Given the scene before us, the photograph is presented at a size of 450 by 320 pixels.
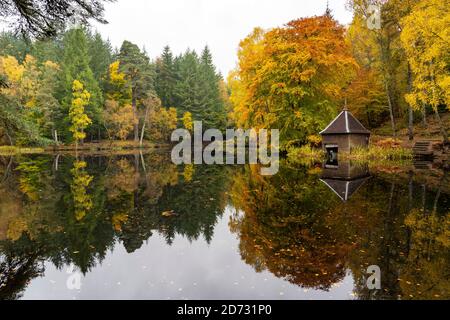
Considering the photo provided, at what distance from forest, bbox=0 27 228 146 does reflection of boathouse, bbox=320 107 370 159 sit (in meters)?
27.0

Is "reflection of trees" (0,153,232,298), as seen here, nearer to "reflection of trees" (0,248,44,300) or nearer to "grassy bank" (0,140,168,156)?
"reflection of trees" (0,248,44,300)

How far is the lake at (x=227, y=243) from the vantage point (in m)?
4.76

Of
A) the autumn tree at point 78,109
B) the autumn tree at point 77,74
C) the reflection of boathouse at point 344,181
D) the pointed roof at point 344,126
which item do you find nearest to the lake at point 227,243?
the reflection of boathouse at point 344,181

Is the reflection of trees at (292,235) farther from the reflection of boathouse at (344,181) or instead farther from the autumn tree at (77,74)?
the autumn tree at (77,74)

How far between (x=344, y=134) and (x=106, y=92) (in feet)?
122

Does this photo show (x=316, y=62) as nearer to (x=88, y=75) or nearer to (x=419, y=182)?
(x=419, y=182)

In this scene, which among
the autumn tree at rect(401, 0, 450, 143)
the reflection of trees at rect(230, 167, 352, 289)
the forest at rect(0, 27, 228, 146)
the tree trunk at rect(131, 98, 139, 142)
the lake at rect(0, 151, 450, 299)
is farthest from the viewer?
the tree trunk at rect(131, 98, 139, 142)

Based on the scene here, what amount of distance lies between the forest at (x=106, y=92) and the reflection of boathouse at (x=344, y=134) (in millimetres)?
26995

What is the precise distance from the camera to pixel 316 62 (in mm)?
25000

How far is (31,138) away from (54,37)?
4324mm

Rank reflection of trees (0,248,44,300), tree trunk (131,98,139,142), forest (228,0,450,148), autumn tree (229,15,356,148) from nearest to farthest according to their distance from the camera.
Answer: reflection of trees (0,248,44,300) → forest (228,0,450,148) → autumn tree (229,15,356,148) → tree trunk (131,98,139,142)

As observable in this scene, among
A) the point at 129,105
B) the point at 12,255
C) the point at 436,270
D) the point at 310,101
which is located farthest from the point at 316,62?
the point at 129,105

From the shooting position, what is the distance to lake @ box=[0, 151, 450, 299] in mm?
4762

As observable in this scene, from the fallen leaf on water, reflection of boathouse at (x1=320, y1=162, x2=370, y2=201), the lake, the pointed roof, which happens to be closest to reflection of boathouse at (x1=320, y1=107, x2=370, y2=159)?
the pointed roof
